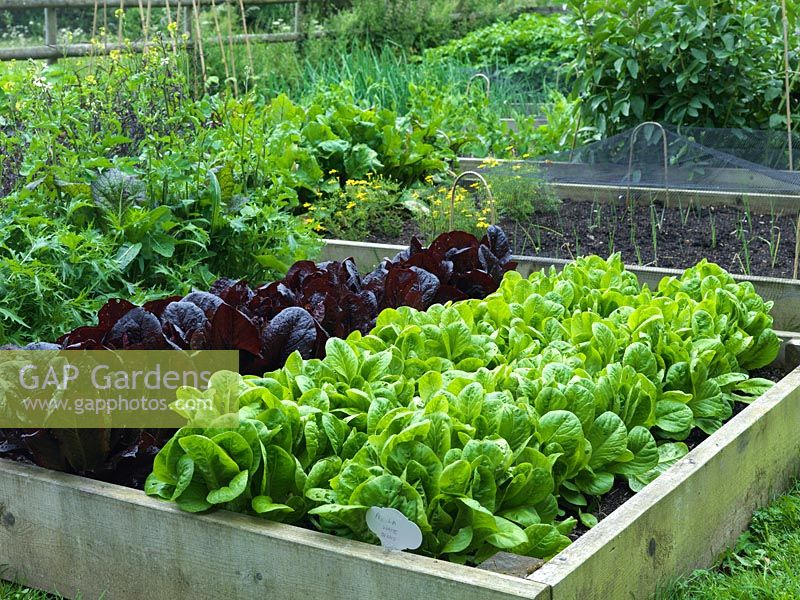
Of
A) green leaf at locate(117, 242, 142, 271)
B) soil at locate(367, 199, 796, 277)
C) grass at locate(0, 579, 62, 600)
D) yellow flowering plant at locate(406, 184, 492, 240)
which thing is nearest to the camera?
grass at locate(0, 579, 62, 600)

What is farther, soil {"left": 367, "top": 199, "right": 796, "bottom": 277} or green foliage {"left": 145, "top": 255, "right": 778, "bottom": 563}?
soil {"left": 367, "top": 199, "right": 796, "bottom": 277}

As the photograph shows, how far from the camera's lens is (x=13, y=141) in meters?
4.02

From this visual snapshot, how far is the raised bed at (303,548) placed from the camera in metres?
2.22

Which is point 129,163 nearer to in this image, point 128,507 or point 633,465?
point 128,507

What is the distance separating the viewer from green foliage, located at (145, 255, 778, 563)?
7.89 feet

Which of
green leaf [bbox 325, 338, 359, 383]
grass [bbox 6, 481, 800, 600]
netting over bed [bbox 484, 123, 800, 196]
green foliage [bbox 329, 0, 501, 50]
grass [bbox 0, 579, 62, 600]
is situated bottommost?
grass [bbox 0, 579, 62, 600]

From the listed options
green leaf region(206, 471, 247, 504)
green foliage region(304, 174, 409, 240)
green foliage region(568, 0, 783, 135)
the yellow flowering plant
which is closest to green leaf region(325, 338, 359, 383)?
green leaf region(206, 471, 247, 504)

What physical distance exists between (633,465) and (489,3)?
580 inches

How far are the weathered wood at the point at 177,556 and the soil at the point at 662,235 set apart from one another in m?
3.37

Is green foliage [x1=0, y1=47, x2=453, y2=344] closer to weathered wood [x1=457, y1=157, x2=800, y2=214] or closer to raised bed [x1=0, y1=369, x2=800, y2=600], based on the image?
raised bed [x1=0, y1=369, x2=800, y2=600]

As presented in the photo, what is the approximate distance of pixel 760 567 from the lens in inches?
114

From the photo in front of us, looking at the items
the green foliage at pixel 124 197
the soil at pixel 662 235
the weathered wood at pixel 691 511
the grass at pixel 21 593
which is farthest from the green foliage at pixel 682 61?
the grass at pixel 21 593

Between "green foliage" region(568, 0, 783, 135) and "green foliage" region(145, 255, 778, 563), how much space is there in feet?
11.0

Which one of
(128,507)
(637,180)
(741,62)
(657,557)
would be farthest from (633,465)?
(741,62)
